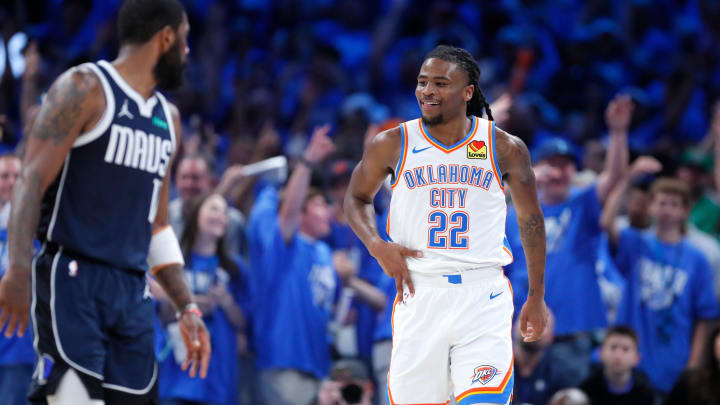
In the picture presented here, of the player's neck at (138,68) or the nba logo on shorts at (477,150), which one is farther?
the nba logo on shorts at (477,150)

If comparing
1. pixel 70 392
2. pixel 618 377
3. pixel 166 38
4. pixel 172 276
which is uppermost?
pixel 166 38

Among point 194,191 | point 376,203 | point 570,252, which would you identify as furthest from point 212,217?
point 570,252

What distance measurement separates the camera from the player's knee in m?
3.72

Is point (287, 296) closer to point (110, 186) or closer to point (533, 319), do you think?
point (533, 319)

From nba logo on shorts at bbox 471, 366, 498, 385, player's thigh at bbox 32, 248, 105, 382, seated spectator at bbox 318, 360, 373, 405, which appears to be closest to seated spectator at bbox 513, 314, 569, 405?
seated spectator at bbox 318, 360, 373, 405

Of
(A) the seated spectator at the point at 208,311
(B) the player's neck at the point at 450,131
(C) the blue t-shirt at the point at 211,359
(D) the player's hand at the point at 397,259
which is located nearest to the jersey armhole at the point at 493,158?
(B) the player's neck at the point at 450,131

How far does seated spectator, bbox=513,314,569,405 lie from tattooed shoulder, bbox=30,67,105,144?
13.6 ft

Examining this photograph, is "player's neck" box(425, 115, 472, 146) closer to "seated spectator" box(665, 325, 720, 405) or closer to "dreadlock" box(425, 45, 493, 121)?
"dreadlock" box(425, 45, 493, 121)

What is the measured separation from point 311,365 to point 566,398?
76.5 inches

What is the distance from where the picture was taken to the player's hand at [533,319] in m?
4.39

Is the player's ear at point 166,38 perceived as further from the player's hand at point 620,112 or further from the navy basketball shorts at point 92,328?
the player's hand at point 620,112

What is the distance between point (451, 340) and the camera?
4238 mm

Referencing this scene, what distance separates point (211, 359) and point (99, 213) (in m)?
3.29

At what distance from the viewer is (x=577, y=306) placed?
23.7 feet
